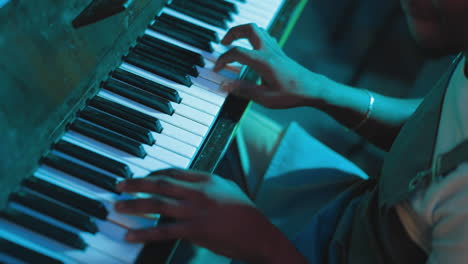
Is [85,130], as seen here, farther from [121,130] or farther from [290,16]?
[290,16]

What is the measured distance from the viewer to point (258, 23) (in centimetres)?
119

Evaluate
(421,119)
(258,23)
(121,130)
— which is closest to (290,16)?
(258,23)

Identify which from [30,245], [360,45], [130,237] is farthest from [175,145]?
[360,45]

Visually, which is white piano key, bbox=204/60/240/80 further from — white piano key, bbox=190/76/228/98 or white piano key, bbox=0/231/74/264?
white piano key, bbox=0/231/74/264

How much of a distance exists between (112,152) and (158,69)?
0.25m

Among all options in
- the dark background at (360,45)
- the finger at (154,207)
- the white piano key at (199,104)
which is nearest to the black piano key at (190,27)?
the white piano key at (199,104)

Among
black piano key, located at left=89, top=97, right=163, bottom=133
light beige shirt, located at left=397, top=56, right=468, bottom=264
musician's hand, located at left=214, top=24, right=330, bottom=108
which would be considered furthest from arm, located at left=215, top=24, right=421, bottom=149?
light beige shirt, located at left=397, top=56, right=468, bottom=264

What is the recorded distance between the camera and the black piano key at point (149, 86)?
3.14 feet

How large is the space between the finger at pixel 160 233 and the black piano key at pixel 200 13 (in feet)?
2.07

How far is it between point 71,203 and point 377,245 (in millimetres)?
680

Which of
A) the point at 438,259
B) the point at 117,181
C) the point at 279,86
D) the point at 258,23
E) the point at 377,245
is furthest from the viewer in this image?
the point at 258,23

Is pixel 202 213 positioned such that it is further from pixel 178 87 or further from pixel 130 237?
pixel 178 87

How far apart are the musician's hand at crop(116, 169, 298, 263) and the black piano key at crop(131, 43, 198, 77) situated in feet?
1.09

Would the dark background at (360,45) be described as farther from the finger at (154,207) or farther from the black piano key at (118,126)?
the finger at (154,207)
